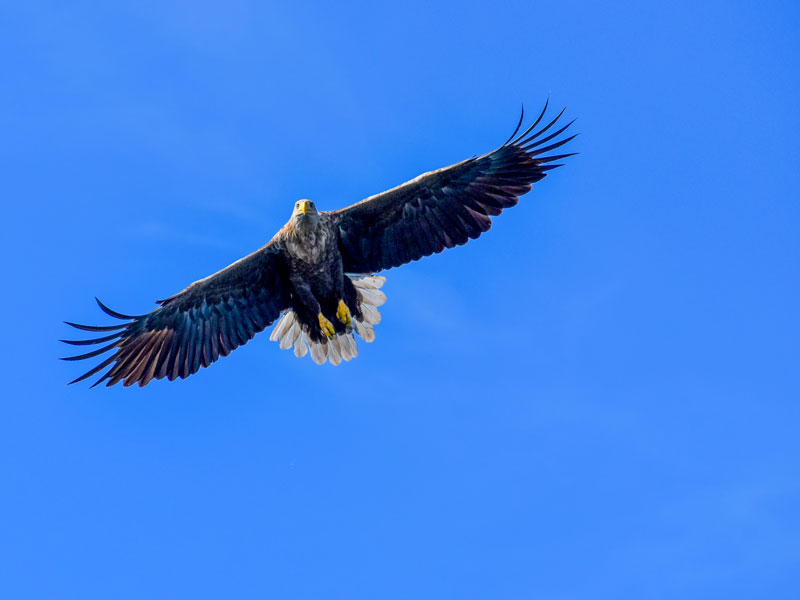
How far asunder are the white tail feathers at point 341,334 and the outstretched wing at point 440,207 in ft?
1.83

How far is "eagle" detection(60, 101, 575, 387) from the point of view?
10.2 metres

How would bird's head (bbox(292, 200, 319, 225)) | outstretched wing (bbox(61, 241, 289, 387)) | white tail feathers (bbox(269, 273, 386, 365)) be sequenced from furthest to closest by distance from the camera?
white tail feathers (bbox(269, 273, 386, 365))
outstretched wing (bbox(61, 241, 289, 387))
bird's head (bbox(292, 200, 319, 225))

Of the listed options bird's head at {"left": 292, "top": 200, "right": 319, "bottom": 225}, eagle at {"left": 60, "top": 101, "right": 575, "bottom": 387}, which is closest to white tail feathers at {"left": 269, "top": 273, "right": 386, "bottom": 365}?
eagle at {"left": 60, "top": 101, "right": 575, "bottom": 387}

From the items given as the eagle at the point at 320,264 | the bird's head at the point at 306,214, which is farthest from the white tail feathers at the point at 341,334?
the bird's head at the point at 306,214

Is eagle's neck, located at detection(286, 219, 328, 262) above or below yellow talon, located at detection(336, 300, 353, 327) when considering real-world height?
above

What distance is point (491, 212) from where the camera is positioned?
1026 centimetres

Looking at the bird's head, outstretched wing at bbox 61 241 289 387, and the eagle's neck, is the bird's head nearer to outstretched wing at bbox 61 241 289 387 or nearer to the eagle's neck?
the eagle's neck

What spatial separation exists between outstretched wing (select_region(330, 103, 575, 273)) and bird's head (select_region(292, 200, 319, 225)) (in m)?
0.31

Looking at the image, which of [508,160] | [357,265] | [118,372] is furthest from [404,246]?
[118,372]

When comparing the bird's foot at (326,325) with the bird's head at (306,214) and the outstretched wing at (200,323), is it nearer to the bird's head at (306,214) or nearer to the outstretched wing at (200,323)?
the outstretched wing at (200,323)

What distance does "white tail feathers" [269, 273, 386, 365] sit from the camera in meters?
11.1

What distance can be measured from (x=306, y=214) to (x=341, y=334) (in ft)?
5.46

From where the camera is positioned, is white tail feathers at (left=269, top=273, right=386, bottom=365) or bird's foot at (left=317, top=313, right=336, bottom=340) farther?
white tail feathers at (left=269, top=273, right=386, bottom=365)

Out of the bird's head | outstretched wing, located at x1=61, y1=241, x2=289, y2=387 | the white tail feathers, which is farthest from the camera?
the white tail feathers
